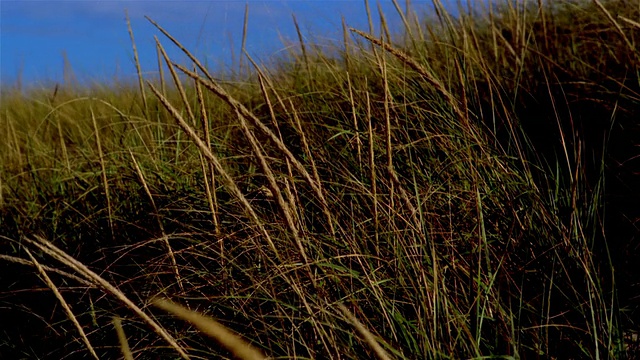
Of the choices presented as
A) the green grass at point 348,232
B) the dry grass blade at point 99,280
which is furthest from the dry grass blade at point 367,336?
the dry grass blade at point 99,280

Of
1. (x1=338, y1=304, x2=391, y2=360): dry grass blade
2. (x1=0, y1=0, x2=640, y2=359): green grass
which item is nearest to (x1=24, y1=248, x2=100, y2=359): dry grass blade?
(x1=0, y1=0, x2=640, y2=359): green grass

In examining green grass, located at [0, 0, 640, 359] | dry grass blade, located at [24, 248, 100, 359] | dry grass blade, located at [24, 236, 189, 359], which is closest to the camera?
dry grass blade, located at [24, 236, 189, 359]

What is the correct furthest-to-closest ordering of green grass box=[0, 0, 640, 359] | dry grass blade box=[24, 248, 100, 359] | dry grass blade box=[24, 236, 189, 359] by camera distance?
1. green grass box=[0, 0, 640, 359]
2. dry grass blade box=[24, 248, 100, 359]
3. dry grass blade box=[24, 236, 189, 359]

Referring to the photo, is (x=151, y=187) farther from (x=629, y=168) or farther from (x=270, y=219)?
(x=629, y=168)

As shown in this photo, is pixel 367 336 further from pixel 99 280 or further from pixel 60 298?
pixel 60 298

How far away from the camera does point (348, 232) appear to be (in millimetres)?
1932

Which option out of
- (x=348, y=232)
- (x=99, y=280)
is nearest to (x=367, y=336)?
(x=99, y=280)

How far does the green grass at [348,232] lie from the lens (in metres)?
1.60

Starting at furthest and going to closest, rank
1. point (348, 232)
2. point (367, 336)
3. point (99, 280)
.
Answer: point (348, 232) < point (99, 280) < point (367, 336)

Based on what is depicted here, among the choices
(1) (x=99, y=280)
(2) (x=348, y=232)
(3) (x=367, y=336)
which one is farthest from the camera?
(2) (x=348, y=232)

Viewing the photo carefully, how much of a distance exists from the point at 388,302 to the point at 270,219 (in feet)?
2.08

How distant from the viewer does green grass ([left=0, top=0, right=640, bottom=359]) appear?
1.60m

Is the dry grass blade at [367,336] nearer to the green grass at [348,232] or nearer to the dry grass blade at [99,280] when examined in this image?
the green grass at [348,232]

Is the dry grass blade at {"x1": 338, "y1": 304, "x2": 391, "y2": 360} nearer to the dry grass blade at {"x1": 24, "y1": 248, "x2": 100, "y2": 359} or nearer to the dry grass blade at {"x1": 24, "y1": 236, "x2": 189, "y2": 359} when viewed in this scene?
the dry grass blade at {"x1": 24, "y1": 236, "x2": 189, "y2": 359}
